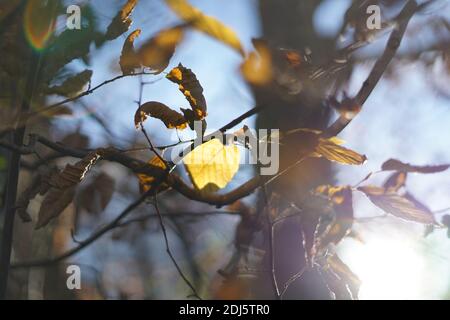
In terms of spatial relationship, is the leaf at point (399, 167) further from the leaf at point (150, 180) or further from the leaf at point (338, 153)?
the leaf at point (150, 180)

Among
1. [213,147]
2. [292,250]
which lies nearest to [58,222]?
[292,250]

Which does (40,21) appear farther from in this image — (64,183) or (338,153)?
(338,153)

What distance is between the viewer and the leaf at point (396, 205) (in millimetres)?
1088

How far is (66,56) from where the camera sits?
3.54 ft

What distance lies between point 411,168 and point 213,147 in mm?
394

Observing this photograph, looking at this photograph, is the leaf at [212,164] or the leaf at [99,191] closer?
the leaf at [212,164]

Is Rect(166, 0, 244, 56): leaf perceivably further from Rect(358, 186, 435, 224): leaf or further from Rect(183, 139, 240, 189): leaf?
Rect(358, 186, 435, 224): leaf

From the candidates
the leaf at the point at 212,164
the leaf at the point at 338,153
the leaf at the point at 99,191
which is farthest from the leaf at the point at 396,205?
the leaf at the point at 99,191

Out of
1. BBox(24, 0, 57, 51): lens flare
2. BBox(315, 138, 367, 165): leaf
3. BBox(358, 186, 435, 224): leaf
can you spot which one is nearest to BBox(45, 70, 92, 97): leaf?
BBox(24, 0, 57, 51): lens flare

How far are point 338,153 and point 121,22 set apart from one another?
434mm

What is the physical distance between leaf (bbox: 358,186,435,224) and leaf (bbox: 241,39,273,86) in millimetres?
343

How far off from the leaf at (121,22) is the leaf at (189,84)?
12 cm

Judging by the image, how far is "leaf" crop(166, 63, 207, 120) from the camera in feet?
3.10
